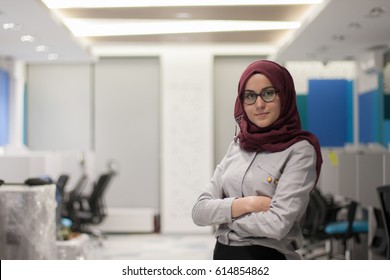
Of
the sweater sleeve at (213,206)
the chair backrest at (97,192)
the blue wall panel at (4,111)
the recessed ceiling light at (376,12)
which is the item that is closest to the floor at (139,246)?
the chair backrest at (97,192)

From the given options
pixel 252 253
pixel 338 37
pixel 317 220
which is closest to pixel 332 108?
pixel 338 37

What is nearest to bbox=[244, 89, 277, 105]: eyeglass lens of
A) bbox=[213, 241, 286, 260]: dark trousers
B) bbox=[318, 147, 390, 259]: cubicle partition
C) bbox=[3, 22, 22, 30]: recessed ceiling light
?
bbox=[213, 241, 286, 260]: dark trousers

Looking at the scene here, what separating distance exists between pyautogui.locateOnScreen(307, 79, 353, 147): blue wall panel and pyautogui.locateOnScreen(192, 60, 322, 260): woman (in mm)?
2144

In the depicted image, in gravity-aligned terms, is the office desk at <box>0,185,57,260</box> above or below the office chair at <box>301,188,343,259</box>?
above

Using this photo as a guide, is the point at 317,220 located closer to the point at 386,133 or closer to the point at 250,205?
the point at 386,133

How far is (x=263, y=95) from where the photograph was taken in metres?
1.89

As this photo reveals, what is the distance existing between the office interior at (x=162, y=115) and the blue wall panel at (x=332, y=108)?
12 mm

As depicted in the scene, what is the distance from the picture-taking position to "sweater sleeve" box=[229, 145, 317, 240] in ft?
5.89

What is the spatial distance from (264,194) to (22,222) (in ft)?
5.39

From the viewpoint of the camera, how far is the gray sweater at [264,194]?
180 centimetres

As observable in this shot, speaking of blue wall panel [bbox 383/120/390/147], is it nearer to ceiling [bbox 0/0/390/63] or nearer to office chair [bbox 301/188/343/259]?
office chair [bbox 301/188/343/259]

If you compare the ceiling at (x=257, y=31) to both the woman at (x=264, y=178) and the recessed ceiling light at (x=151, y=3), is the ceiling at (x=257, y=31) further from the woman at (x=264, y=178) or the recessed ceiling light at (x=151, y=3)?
the woman at (x=264, y=178)

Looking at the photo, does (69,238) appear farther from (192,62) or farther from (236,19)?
(192,62)

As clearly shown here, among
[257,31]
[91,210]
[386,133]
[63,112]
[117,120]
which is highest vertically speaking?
[257,31]
